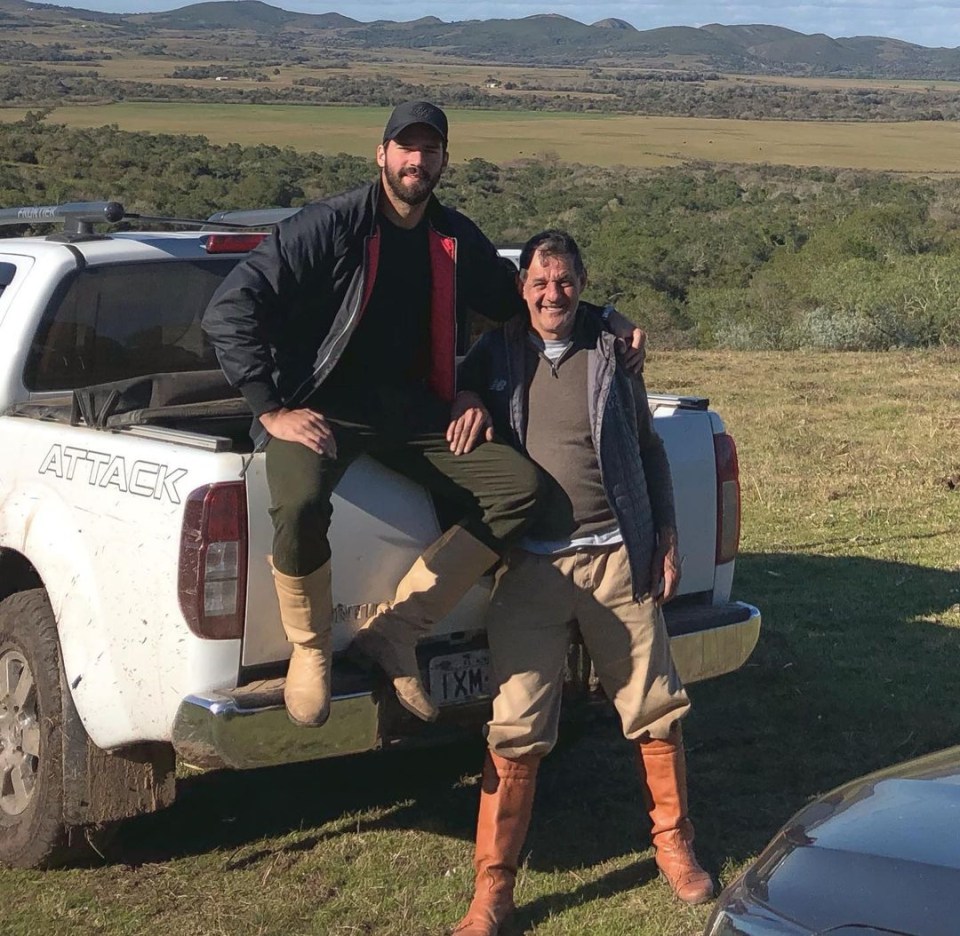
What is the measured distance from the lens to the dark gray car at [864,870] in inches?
96.1

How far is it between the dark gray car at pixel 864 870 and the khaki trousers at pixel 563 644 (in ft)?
3.35

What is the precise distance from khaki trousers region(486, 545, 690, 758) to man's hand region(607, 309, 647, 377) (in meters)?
0.48

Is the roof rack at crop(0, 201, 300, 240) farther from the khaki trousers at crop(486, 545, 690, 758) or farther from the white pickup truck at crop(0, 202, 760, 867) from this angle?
the khaki trousers at crop(486, 545, 690, 758)

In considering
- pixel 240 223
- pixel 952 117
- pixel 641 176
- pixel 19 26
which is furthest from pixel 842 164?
pixel 19 26

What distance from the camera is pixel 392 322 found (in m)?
4.04

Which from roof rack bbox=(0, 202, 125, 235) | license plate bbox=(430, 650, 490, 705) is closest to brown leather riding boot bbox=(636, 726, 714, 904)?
license plate bbox=(430, 650, 490, 705)

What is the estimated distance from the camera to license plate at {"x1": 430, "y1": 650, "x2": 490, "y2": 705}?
4070mm

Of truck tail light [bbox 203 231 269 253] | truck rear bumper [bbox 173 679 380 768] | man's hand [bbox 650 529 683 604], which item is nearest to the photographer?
truck rear bumper [bbox 173 679 380 768]

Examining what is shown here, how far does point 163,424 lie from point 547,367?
1.09 metres

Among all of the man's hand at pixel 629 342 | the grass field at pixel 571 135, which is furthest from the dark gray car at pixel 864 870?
the grass field at pixel 571 135

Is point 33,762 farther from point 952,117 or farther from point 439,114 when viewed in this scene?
point 952,117

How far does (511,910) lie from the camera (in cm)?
399

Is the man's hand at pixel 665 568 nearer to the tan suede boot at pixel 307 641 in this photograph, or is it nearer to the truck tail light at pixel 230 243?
the tan suede boot at pixel 307 641

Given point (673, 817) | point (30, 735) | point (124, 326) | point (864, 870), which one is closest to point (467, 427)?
point (673, 817)
